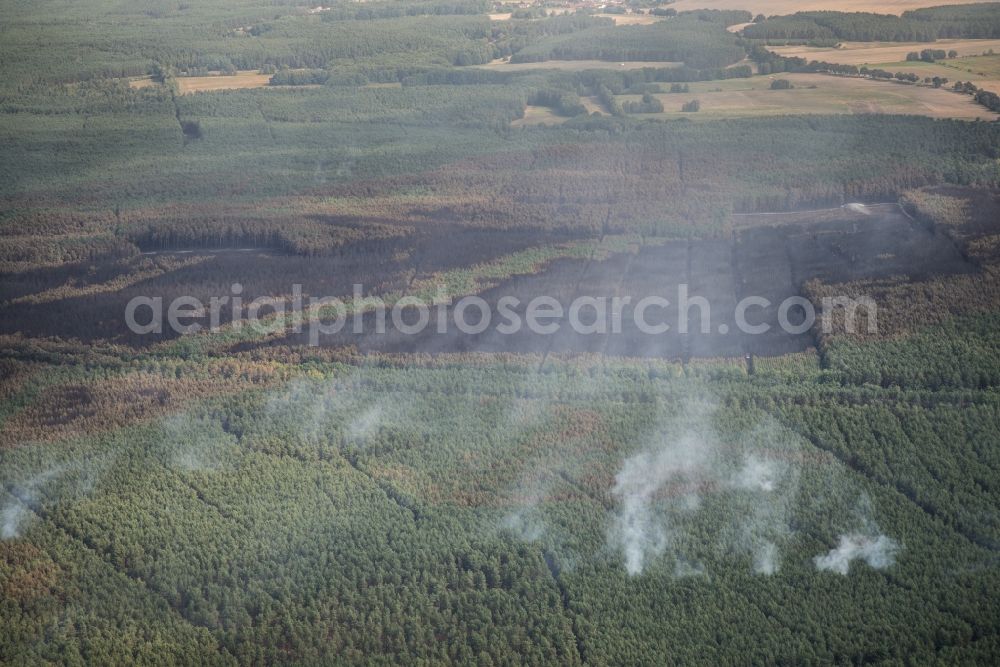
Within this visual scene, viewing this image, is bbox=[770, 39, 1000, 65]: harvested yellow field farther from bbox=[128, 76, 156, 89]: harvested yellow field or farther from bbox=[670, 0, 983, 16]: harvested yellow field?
bbox=[128, 76, 156, 89]: harvested yellow field

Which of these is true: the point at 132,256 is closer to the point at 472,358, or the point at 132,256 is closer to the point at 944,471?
the point at 472,358

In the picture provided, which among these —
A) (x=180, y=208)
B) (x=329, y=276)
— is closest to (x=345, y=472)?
(x=329, y=276)

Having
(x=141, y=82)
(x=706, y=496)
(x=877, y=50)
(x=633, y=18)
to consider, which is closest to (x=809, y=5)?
(x=877, y=50)

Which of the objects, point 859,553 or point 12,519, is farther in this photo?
point 12,519

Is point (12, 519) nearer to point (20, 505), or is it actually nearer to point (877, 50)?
point (20, 505)

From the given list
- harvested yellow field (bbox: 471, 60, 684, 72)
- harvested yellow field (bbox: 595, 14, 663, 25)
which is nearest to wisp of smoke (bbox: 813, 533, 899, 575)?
harvested yellow field (bbox: 471, 60, 684, 72)

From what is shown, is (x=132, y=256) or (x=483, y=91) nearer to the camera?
(x=132, y=256)
